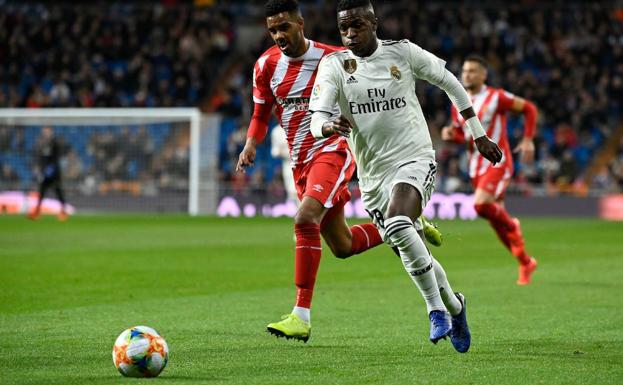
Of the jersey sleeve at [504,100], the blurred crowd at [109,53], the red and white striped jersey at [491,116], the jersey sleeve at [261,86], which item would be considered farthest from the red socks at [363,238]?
the blurred crowd at [109,53]

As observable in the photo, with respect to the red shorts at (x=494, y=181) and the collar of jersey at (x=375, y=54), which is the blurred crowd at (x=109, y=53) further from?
the collar of jersey at (x=375, y=54)

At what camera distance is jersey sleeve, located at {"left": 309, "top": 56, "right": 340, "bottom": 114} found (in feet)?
23.7

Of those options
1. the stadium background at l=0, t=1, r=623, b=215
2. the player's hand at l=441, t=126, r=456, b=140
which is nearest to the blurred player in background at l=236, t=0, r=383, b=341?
the player's hand at l=441, t=126, r=456, b=140

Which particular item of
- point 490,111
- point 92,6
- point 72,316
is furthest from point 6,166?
point 72,316

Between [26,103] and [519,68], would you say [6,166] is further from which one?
[519,68]

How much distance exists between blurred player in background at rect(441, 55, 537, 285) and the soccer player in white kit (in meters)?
4.77

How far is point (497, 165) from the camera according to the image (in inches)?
488

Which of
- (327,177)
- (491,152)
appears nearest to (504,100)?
(327,177)

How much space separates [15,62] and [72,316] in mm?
28088

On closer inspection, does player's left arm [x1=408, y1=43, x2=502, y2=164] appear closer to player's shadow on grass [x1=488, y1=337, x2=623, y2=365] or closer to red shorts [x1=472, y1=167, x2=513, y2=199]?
player's shadow on grass [x1=488, y1=337, x2=623, y2=365]

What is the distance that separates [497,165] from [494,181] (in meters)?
0.20

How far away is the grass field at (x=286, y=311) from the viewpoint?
619 cm

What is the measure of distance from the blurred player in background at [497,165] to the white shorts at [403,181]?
4.79m

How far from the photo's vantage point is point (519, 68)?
34.6 m
